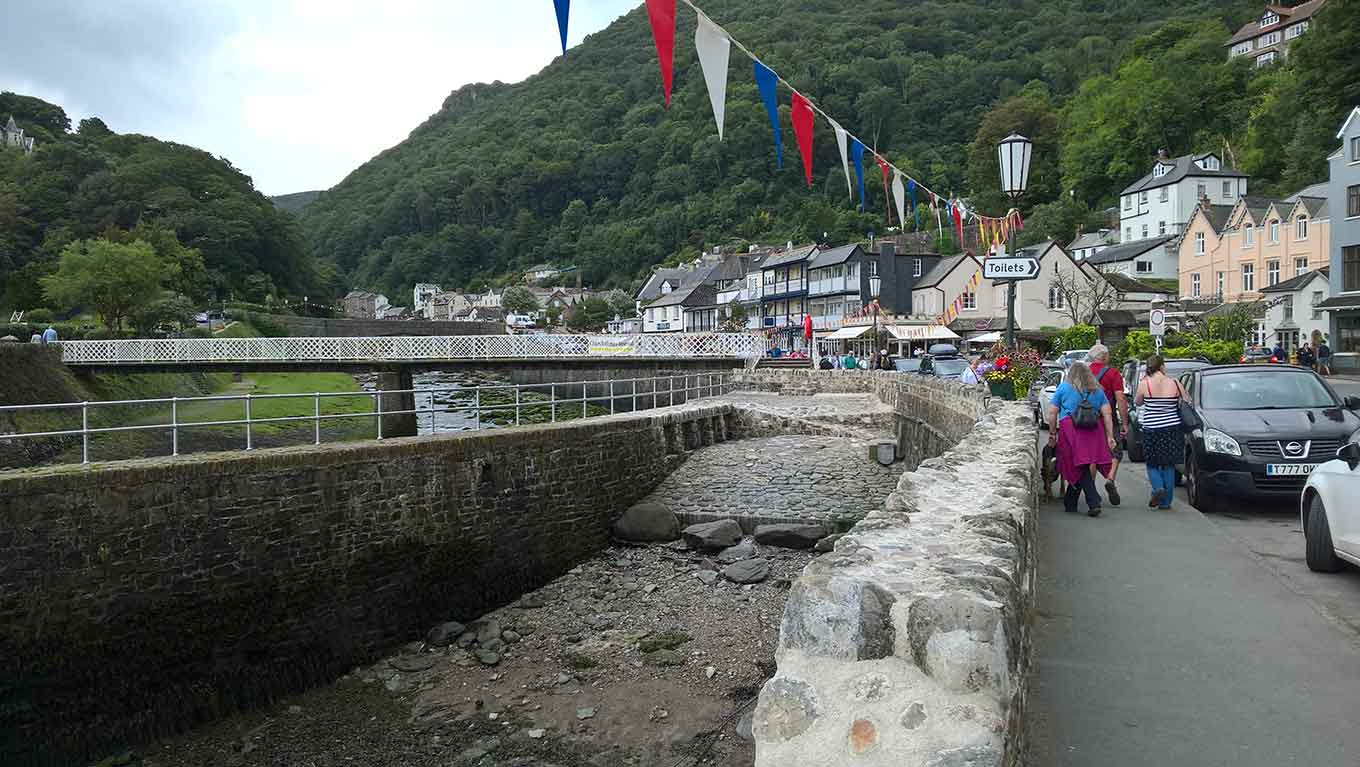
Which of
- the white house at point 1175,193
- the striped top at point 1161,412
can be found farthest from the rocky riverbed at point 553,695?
the white house at point 1175,193

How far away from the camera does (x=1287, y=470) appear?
9.55 metres

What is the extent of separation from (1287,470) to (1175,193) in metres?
70.4

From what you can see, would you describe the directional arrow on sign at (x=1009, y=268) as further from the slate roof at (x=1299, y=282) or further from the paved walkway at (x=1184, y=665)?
the slate roof at (x=1299, y=282)

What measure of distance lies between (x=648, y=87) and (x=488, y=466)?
376ft

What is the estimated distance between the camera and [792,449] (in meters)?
23.4

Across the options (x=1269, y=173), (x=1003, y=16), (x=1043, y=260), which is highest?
(x=1003, y=16)

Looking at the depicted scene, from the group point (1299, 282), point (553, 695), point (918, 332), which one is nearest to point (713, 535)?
point (553, 695)

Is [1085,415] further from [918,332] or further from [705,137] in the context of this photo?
[705,137]

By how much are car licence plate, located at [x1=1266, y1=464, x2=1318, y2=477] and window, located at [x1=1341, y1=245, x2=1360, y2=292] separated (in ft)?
128

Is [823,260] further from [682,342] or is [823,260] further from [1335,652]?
[1335,652]

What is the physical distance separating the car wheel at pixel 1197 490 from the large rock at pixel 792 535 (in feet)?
22.2

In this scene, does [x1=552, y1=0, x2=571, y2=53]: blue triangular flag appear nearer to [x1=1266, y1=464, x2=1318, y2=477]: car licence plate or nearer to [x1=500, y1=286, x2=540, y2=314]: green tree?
[x1=1266, y1=464, x2=1318, y2=477]: car licence plate

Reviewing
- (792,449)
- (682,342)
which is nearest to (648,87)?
(682,342)

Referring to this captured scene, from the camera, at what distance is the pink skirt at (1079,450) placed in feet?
30.4
